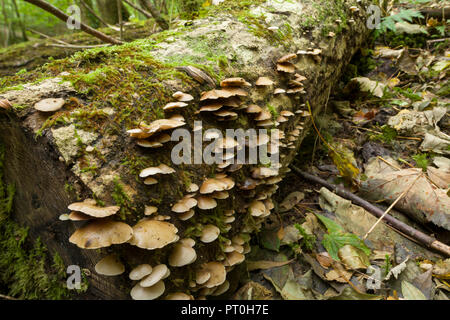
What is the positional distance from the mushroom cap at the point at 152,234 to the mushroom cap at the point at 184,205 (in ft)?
0.43

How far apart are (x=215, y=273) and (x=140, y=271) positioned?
0.62 m

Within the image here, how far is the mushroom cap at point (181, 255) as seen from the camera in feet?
6.11

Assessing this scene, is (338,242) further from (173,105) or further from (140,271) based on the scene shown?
(173,105)

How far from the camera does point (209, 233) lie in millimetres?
2090

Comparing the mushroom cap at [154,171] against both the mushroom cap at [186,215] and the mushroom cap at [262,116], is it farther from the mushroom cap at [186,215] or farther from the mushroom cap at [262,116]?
the mushroom cap at [262,116]

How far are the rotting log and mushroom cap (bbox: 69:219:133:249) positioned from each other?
0.35 feet

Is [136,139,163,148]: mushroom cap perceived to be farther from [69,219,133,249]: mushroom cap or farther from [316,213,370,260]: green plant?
[316,213,370,260]: green plant

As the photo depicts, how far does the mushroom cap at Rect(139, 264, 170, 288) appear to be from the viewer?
169cm

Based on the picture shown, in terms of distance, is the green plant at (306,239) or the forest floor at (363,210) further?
the green plant at (306,239)

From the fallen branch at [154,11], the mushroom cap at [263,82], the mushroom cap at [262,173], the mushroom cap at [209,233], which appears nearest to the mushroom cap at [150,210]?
the mushroom cap at [209,233]

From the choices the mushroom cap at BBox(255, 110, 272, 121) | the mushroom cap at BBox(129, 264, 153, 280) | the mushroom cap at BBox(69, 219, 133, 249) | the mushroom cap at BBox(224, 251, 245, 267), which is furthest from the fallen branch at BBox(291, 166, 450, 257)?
the mushroom cap at BBox(69, 219, 133, 249)

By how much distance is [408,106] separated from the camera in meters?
4.96

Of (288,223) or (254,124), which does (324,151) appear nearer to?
(288,223)
